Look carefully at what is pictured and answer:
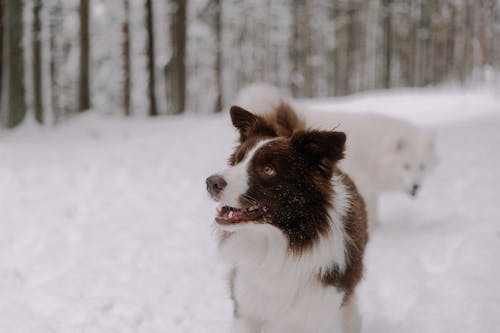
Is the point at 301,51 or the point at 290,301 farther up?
the point at 301,51

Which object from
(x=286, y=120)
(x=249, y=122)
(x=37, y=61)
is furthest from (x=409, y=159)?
(x=37, y=61)

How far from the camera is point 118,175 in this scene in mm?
9312

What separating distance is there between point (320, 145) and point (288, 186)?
318 mm

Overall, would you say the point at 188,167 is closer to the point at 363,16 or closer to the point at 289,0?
the point at 289,0

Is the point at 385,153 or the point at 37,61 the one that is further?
the point at 37,61

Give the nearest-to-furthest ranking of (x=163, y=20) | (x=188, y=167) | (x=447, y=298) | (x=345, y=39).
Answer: (x=447, y=298) → (x=188, y=167) → (x=163, y=20) → (x=345, y=39)

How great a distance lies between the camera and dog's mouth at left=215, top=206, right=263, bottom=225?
3154 mm

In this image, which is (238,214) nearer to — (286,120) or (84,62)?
(286,120)

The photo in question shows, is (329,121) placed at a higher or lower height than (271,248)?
higher

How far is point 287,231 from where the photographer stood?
3.20m

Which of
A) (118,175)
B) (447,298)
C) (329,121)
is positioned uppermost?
(329,121)

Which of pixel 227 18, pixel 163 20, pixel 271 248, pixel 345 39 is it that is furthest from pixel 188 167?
pixel 345 39

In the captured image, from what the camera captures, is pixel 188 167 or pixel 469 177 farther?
pixel 188 167

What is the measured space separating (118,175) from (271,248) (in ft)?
21.5
